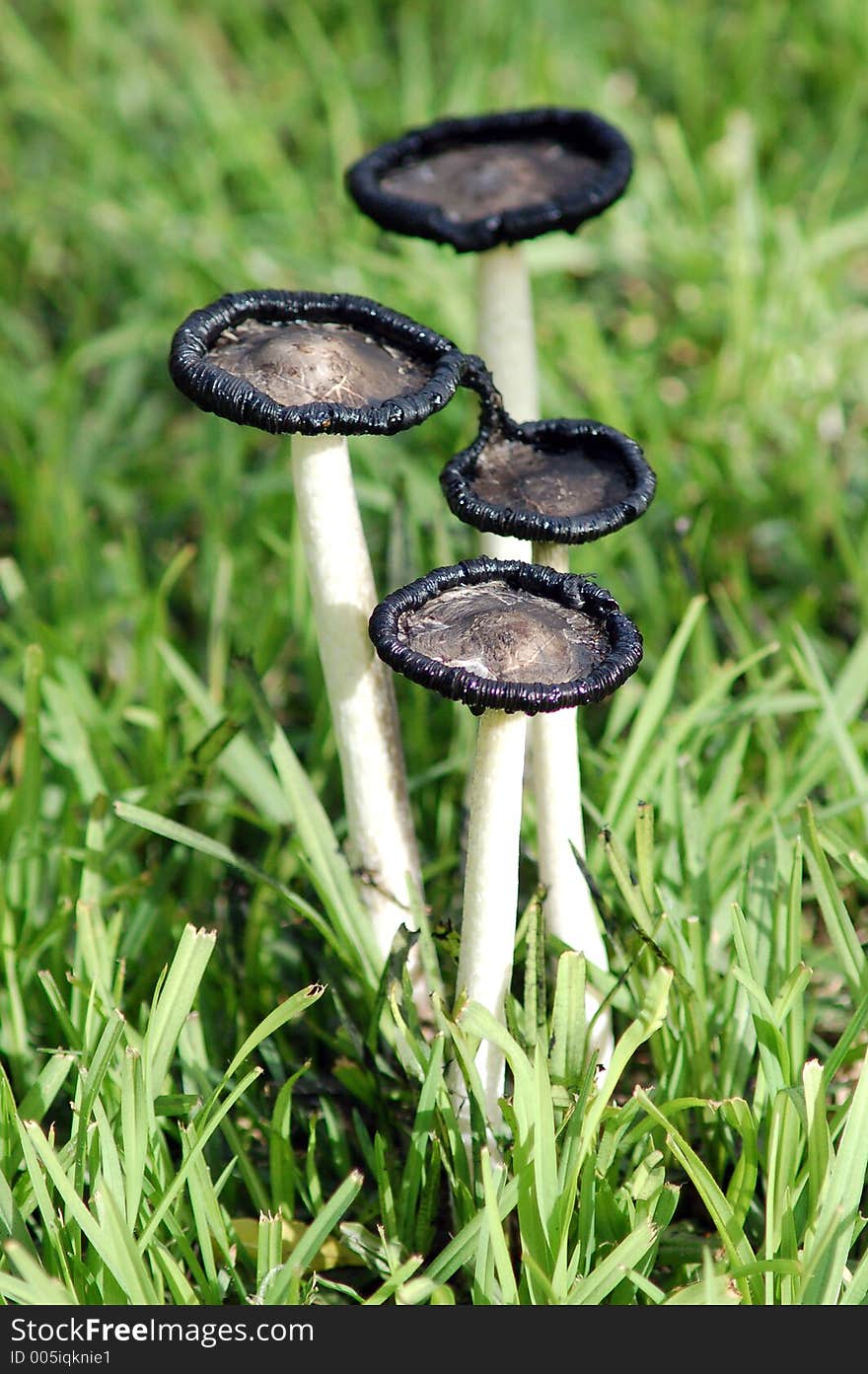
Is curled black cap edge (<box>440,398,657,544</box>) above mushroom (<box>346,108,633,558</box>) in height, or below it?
below

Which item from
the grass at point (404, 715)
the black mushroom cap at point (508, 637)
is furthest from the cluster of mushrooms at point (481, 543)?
the grass at point (404, 715)

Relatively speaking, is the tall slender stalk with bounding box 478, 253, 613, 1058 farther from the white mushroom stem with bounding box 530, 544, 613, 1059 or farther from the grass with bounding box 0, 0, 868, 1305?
the grass with bounding box 0, 0, 868, 1305

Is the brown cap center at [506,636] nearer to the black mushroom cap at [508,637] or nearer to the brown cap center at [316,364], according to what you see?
the black mushroom cap at [508,637]

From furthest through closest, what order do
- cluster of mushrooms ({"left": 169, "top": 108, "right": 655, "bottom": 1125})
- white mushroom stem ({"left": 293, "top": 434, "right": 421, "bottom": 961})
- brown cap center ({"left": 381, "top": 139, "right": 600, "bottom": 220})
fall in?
1. brown cap center ({"left": 381, "top": 139, "right": 600, "bottom": 220})
2. white mushroom stem ({"left": 293, "top": 434, "right": 421, "bottom": 961})
3. cluster of mushrooms ({"left": 169, "top": 108, "right": 655, "bottom": 1125})

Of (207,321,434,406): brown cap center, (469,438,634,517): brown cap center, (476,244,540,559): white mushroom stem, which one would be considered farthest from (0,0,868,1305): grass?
(207,321,434,406): brown cap center

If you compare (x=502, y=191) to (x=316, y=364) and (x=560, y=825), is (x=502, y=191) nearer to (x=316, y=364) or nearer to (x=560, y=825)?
(x=316, y=364)

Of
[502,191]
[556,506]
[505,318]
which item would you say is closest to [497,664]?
[556,506]

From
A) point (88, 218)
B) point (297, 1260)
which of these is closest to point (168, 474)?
point (88, 218)
